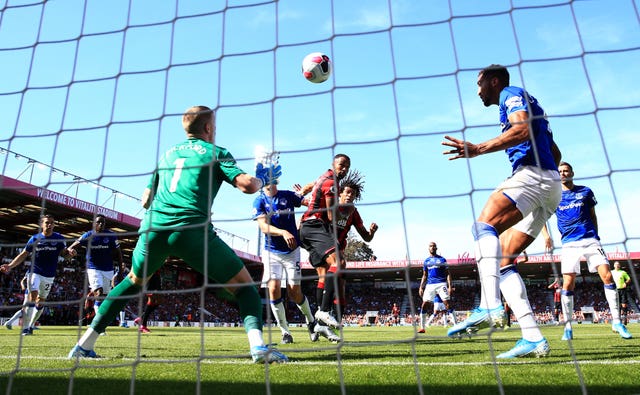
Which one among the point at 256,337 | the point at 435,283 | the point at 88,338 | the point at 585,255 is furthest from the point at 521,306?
the point at 435,283

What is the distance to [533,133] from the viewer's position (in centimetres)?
341

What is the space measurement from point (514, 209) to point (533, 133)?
0.57 metres

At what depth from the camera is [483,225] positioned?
3.25 metres

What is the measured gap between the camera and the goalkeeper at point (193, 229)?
320 cm

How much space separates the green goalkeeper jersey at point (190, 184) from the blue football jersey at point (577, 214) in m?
4.59

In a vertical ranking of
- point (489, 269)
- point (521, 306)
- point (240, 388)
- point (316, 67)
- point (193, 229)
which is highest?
point (316, 67)

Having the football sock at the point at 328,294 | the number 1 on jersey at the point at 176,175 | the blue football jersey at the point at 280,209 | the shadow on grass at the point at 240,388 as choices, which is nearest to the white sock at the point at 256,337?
the shadow on grass at the point at 240,388

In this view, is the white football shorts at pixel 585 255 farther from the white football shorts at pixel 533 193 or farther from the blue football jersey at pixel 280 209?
the blue football jersey at pixel 280 209

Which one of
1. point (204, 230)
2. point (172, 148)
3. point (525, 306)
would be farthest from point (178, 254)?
point (525, 306)

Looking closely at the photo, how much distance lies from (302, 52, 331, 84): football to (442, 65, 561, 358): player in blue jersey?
188 cm

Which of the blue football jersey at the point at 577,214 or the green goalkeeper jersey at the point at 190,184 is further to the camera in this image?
the blue football jersey at the point at 577,214

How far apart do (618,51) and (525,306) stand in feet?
5.89

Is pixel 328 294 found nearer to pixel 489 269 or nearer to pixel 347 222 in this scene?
pixel 347 222

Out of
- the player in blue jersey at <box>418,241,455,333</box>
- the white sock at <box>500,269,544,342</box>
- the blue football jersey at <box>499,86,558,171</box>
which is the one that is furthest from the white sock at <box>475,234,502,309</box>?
the player in blue jersey at <box>418,241,455,333</box>
